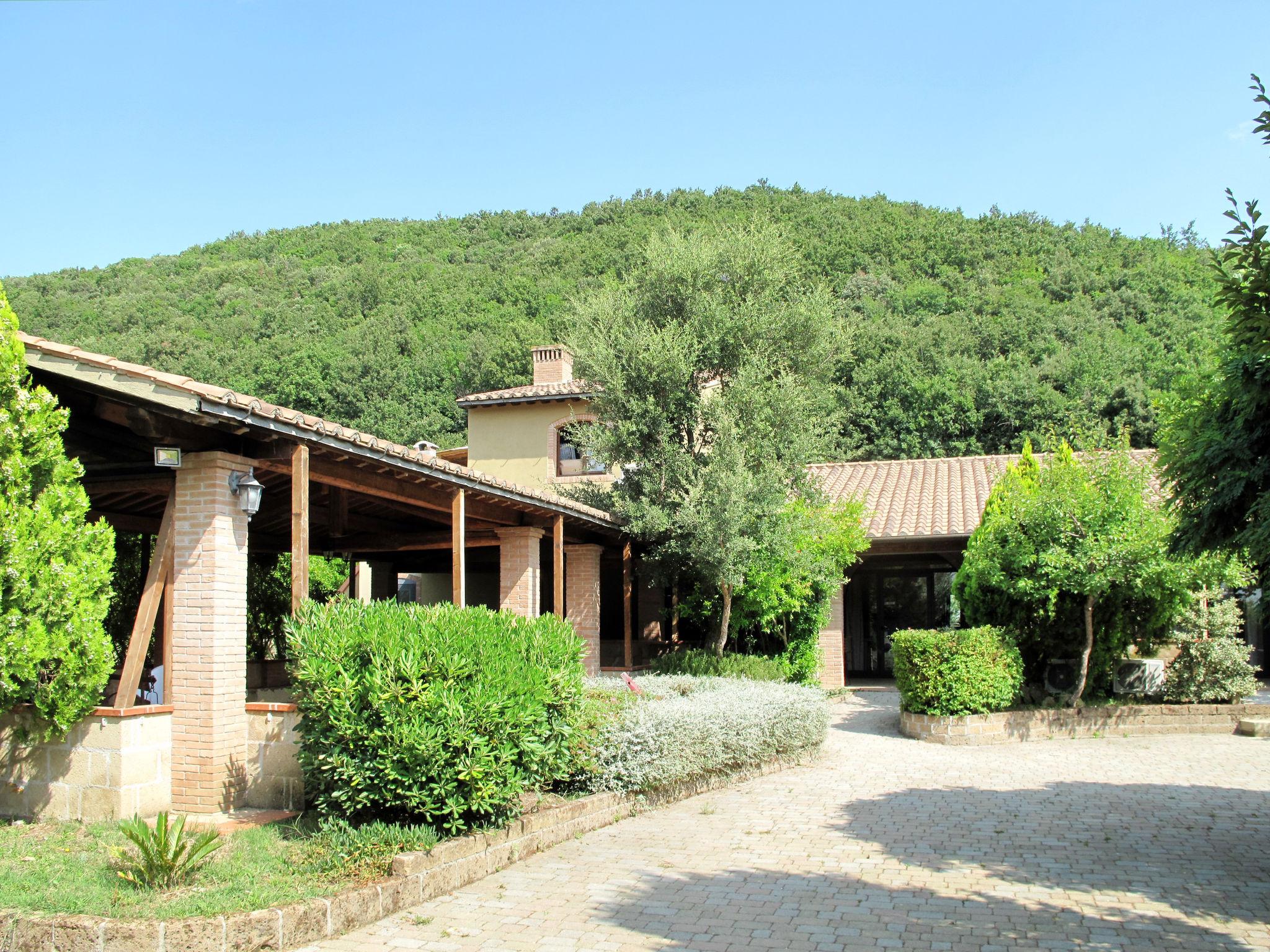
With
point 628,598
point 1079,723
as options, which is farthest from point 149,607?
point 1079,723

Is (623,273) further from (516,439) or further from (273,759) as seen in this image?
(273,759)

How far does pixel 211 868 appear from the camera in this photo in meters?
5.75

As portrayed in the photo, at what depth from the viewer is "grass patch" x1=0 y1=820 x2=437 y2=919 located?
5195 millimetres

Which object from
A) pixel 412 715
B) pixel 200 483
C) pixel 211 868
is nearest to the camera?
pixel 211 868

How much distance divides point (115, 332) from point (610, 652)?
3393cm

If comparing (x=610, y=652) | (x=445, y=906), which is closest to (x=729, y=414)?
(x=610, y=652)

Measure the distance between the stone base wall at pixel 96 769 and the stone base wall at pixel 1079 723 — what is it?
9535 mm

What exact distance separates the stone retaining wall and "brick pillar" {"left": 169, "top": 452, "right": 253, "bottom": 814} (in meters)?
2.07

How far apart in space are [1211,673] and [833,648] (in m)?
6.25

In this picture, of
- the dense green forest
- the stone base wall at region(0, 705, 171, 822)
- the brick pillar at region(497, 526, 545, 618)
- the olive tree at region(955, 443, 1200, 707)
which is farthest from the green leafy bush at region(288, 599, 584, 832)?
the dense green forest

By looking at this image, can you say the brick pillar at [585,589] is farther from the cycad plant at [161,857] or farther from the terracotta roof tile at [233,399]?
the cycad plant at [161,857]

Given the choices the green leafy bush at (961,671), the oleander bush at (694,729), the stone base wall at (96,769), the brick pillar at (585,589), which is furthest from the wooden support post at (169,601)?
the green leafy bush at (961,671)

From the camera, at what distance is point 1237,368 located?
5.77 metres

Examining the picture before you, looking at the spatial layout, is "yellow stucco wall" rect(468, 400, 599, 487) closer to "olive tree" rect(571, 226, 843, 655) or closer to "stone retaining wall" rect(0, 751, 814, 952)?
"olive tree" rect(571, 226, 843, 655)
